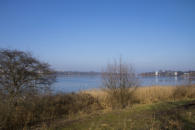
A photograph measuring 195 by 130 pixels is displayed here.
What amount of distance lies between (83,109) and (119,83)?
316 centimetres

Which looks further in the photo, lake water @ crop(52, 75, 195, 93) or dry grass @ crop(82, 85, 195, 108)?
dry grass @ crop(82, 85, 195, 108)

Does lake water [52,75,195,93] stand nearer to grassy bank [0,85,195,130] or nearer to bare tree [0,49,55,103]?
grassy bank [0,85,195,130]

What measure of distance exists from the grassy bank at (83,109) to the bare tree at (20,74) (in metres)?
0.55

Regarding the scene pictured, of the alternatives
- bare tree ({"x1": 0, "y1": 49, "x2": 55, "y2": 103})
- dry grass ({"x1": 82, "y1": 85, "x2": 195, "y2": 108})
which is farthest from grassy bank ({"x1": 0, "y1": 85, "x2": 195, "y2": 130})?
bare tree ({"x1": 0, "y1": 49, "x2": 55, "y2": 103})

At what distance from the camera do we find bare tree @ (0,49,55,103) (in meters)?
7.73

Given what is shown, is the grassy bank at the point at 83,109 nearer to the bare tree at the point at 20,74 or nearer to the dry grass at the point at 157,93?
the dry grass at the point at 157,93

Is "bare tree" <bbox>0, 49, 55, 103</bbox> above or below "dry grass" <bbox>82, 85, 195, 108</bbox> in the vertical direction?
above

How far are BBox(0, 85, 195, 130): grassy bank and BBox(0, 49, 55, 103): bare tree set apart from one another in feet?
1.81

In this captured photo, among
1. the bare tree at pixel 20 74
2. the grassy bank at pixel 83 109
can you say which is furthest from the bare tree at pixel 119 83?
the bare tree at pixel 20 74

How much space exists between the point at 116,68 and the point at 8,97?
6691mm

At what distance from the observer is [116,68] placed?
10.4m

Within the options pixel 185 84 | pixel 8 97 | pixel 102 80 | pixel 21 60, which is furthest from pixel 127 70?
pixel 185 84

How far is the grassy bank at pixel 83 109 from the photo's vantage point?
6.57 metres

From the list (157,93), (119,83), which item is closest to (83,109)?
(119,83)
